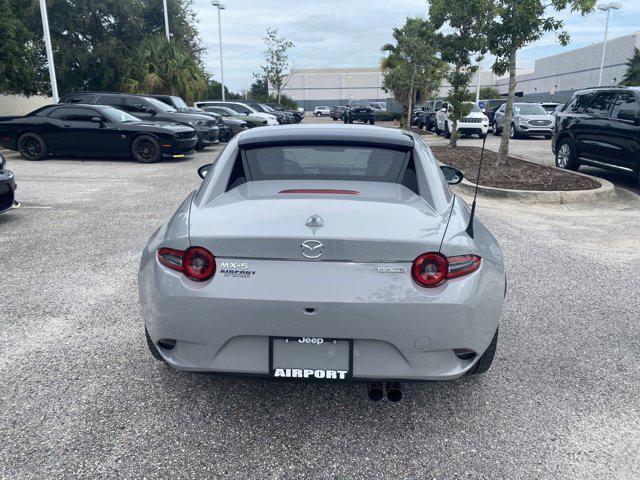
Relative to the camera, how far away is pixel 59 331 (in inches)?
151

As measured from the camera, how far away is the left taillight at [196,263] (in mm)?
2484

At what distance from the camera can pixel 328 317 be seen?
7.81 ft

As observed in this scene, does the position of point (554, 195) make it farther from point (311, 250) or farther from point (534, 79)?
point (534, 79)

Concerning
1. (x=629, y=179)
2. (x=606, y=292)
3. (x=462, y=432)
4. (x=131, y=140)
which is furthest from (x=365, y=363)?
(x=131, y=140)

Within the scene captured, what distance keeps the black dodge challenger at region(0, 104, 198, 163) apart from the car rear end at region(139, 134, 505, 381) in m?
12.4

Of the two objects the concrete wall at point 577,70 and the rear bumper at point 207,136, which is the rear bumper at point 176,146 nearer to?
the rear bumper at point 207,136

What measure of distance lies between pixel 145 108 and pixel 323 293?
15913mm

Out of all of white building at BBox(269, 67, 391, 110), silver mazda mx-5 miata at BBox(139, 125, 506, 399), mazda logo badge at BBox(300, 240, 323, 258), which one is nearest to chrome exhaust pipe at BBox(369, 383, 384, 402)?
silver mazda mx-5 miata at BBox(139, 125, 506, 399)

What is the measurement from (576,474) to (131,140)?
1378 cm

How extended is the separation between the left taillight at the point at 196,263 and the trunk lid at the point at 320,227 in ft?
0.13

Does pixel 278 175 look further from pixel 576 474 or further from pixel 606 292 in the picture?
pixel 606 292

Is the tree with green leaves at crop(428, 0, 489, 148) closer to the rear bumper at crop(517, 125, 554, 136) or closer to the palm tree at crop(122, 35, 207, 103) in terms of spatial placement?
the rear bumper at crop(517, 125, 554, 136)

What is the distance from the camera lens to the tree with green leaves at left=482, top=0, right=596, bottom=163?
10438 millimetres

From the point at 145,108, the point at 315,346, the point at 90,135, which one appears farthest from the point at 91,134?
the point at 315,346
